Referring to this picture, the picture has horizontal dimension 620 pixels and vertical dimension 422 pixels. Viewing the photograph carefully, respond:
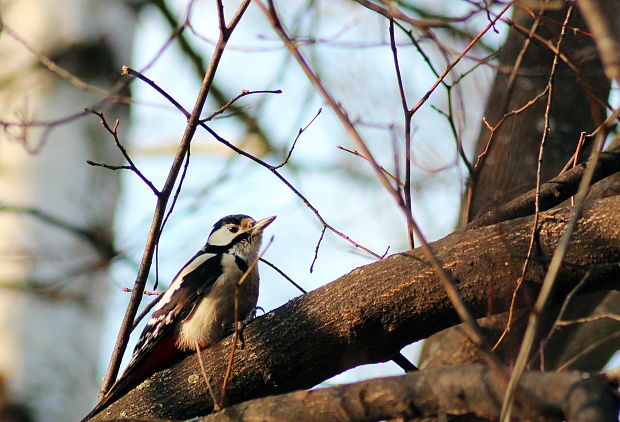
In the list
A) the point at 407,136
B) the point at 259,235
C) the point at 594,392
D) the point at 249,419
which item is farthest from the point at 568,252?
the point at 259,235

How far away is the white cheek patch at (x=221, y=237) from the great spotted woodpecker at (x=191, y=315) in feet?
1.14

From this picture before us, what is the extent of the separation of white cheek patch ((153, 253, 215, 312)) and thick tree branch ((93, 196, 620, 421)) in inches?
47.6

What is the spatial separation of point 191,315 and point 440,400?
2250 millimetres

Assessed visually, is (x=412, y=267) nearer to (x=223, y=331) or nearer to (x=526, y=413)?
(x=526, y=413)

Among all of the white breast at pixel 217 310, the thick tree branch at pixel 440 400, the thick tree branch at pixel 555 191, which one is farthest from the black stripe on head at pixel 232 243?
the thick tree branch at pixel 440 400

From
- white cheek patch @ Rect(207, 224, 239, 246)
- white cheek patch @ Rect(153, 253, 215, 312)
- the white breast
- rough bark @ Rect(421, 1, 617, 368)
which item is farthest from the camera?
white cheek patch @ Rect(207, 224, 239, 246)

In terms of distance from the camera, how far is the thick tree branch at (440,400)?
2012 mm

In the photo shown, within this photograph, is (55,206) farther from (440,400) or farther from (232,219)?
(440,400)

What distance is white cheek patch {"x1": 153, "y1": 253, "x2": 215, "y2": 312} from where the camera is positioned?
4.47 meters

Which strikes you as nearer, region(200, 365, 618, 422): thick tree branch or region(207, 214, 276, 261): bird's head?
region(200, 365, 618, 422): thick tree branch

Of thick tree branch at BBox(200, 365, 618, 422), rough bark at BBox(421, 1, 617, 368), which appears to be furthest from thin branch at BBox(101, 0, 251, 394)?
rough bark at BBox(421, 1, 617, 368)

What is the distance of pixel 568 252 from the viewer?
294cm

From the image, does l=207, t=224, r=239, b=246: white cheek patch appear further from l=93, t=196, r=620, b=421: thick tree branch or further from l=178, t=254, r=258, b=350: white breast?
l=93, t=196, r=620, b=421: thick tree branch

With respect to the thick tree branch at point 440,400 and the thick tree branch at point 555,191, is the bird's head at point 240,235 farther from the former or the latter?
the thick tree branch at point 440,400
